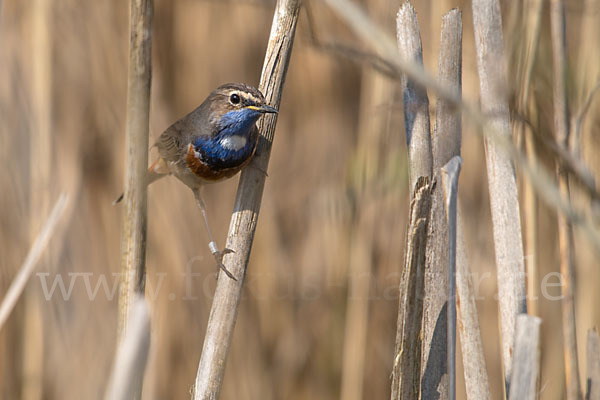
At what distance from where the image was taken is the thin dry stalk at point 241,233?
1668mm

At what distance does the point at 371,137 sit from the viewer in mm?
2830

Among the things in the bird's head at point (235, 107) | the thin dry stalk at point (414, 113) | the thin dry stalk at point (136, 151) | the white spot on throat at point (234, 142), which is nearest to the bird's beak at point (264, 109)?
the bird's head at point (235, 107)

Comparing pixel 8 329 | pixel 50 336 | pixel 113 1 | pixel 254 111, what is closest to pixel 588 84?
pixel 254 111

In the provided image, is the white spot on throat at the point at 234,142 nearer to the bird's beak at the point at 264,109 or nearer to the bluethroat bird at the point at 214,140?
the bluethroat bird at the point at 214,140

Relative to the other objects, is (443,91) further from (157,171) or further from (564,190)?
(157,171)

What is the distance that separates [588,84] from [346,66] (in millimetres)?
1753

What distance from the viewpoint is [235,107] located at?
7.93ft

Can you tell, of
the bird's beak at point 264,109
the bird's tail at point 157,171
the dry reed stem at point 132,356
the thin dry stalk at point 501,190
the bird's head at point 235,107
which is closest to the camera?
the dry reed stem at point 132,356

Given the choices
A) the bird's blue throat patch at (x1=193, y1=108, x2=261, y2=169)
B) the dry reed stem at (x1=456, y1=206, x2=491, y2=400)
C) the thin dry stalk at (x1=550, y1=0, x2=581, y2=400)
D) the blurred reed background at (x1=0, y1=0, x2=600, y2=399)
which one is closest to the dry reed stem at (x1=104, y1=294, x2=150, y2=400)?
the dry reed stem at (x1=456, y1=206, x2=491, y2=400)

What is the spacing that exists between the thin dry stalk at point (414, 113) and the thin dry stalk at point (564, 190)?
557 mm

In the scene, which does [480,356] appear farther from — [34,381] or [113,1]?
[113,1]

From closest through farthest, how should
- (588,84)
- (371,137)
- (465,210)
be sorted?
1. (588,84)
2. (371,137)
3. (465,210)

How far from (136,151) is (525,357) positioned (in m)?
1.02

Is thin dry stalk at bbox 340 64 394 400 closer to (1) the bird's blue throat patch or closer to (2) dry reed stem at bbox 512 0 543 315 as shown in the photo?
(1) the bird's blue throat patch
